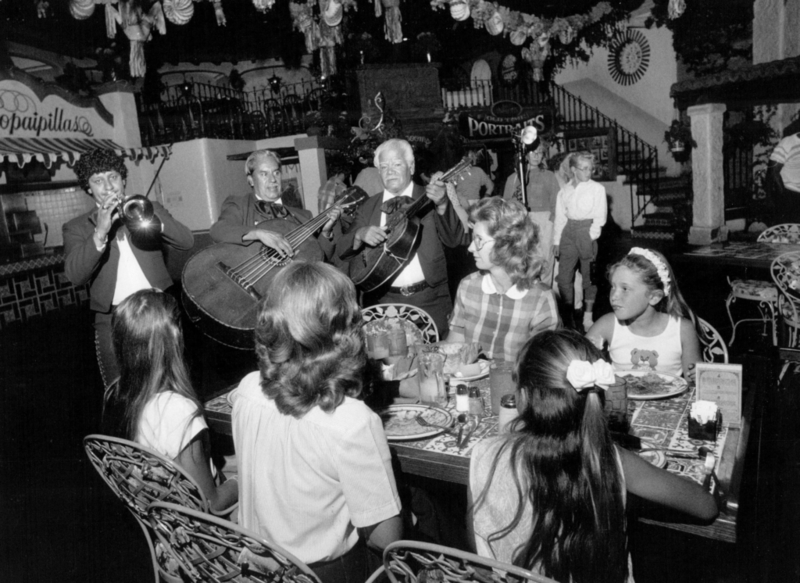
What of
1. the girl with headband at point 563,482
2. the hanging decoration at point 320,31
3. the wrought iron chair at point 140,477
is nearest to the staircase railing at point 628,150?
the hanging decoration at point 320,31

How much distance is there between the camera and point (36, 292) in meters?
9.21

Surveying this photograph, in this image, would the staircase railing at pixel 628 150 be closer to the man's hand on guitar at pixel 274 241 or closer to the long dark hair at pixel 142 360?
the man's hand on guitar at pixel 274 241

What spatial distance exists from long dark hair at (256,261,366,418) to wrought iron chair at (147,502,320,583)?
0.33 metres

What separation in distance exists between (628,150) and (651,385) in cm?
1252

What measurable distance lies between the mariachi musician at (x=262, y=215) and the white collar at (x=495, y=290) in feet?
3.73

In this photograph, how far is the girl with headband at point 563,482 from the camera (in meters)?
1.40

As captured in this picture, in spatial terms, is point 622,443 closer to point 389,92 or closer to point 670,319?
point 670,319

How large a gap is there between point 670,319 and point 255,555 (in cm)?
216

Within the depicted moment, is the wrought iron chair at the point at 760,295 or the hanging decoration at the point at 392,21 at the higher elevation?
the hanging decoration at the point at 392,21

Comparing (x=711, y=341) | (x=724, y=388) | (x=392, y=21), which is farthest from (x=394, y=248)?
(x=392, y=21)

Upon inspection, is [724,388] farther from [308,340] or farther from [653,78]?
[653,78]

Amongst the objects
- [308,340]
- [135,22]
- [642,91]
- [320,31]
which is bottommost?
[308,340]

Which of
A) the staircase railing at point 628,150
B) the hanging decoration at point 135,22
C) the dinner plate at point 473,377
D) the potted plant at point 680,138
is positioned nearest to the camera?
the dinner plate at point 473,377

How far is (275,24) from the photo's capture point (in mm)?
17422
